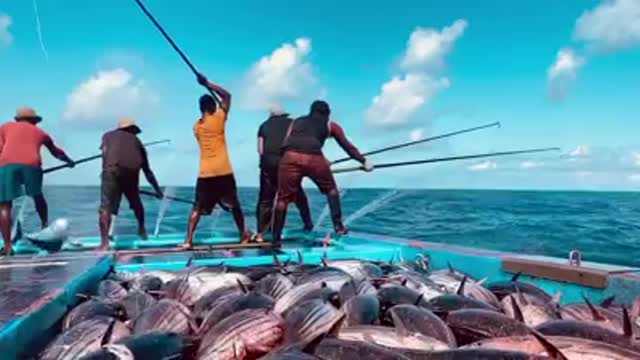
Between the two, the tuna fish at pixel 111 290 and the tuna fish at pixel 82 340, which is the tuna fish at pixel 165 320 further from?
the tuna fish at pixel 111 290

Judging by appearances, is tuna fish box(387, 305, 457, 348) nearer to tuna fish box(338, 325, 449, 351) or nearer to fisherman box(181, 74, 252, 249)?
tuna fish box(338, 325, 449, 351)

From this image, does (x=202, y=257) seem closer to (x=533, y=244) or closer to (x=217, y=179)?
(x=217, y=179)

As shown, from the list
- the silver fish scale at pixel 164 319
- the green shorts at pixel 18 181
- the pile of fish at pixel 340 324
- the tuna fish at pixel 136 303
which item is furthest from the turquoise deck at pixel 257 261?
the green shorts at pixel 18 181

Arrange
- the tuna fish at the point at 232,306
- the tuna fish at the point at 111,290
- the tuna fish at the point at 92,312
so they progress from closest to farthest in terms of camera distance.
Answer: the tuna fish at the point at 232,306, the tuna fish at the point at 92,312, the tuna fish at the point at 111,290

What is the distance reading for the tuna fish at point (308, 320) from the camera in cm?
273

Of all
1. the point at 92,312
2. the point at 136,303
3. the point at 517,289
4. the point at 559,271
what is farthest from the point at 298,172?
the point at 92,312

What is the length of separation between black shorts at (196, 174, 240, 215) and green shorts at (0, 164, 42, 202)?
2449 mm

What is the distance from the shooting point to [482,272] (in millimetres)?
5418

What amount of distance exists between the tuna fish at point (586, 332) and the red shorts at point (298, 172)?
15.0 feet

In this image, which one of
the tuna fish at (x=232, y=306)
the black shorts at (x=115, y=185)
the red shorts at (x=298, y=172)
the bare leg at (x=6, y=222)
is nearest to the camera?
the tuna fish at (x=232, y=306)

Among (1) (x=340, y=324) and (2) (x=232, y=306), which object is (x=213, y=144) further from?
(1) (x=340, y=324)

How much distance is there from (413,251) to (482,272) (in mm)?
1204

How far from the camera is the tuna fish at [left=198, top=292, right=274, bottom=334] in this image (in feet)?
10.5

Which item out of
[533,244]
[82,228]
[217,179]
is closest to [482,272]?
[217,179]
